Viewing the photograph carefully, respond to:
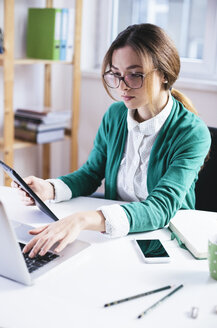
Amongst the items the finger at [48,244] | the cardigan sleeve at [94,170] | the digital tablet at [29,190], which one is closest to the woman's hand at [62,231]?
the finger at [48,244]

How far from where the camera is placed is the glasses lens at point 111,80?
Result: 1410 mm

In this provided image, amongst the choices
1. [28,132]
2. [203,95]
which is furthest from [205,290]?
[28,132]

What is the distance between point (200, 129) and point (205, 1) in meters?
1.39

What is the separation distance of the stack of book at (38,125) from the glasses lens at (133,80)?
4.20ft

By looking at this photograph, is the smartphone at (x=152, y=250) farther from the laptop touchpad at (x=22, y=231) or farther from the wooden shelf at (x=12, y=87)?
the wooden shelf at (x=12, y=87)

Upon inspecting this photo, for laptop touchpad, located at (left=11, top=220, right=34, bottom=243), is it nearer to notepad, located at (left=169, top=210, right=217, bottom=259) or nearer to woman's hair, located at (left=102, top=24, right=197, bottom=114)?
notepad, located at (left=169, top=210, right=217, bottom=259)

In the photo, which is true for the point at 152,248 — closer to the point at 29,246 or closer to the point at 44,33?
the point at 29,246

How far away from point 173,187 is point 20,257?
580 millimetres

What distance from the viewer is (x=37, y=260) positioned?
99 cm

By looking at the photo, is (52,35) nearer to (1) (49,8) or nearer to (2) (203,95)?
(1) (49,8)

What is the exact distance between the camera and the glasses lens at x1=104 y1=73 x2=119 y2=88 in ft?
4.63

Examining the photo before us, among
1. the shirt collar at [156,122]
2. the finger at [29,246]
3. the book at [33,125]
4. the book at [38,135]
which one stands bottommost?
the book at [38,135]

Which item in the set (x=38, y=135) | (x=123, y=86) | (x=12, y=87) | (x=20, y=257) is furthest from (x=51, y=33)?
(x=20, y=257)

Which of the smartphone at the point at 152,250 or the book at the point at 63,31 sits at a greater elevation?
the book at the point at 63,31
